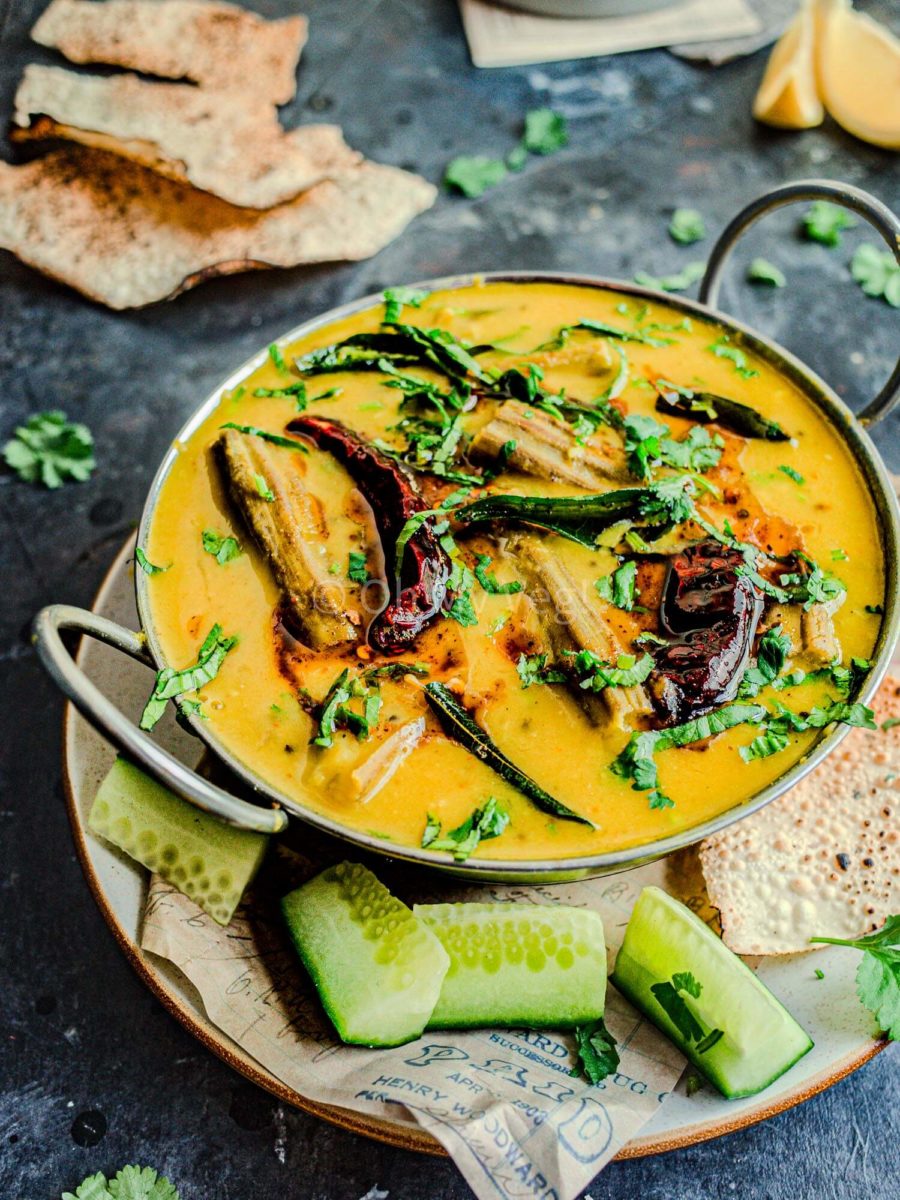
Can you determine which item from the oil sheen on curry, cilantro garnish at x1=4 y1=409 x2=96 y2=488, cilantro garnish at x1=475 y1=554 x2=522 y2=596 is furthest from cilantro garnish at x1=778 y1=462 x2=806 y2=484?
cilantro garnish at x1=4 y1=409 x2=96 y2=488

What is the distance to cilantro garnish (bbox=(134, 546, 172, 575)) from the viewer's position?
242 centimetres

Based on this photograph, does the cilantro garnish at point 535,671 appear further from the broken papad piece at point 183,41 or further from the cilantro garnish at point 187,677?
the broken papad piece at point 183,41

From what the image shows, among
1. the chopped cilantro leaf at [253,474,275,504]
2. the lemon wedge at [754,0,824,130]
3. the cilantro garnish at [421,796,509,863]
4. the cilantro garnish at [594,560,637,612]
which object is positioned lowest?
the cilantro garnish at [421,796,509,863]

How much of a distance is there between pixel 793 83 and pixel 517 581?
310 cm

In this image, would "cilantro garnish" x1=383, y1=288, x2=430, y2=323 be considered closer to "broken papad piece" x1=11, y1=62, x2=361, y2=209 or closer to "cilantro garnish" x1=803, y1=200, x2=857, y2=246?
"broken papad piece" x1=11, y1=62, x2=361, y2=209

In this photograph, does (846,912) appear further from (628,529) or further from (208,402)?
(208,402)

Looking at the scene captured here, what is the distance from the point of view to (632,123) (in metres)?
4.61

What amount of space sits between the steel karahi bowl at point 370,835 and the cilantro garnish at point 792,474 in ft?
0.49

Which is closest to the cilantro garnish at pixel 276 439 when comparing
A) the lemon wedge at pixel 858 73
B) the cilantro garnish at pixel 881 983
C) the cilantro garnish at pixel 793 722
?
the cilantro garnish at pixel 793 722

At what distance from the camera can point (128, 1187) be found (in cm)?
239

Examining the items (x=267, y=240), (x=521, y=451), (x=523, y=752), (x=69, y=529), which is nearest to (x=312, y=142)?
(x=267, y=240)

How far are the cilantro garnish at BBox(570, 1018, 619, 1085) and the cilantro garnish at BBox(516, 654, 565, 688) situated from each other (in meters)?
0.70

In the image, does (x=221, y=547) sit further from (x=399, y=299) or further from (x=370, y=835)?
→ (x=399, y=299)

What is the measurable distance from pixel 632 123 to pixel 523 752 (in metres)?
3.41
